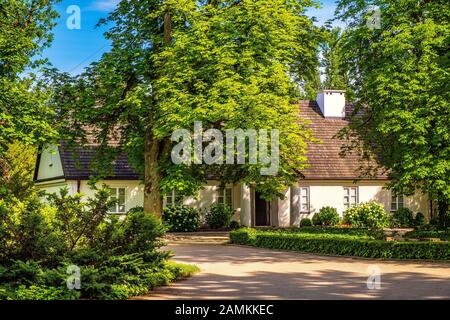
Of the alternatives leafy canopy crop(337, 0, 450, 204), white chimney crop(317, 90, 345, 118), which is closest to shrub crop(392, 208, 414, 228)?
white chimney crop(317, 90, 345, 118)

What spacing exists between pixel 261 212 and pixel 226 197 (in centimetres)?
258

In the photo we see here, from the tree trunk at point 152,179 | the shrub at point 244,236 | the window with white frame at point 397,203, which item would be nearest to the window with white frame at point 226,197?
the window with white frame at point 397,203

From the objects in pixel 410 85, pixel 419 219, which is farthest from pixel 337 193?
pixel 410 85

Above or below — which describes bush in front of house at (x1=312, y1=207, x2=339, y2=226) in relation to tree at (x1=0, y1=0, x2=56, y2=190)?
below

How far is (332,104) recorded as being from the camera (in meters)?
45.8

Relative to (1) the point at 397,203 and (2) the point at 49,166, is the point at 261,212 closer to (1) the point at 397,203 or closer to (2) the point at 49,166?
(1) the point at 397,203

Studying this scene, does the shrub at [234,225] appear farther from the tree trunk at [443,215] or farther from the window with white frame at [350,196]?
Answer: the tree trunk at [443,215]

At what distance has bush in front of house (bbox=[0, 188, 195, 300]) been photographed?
43.8 ft

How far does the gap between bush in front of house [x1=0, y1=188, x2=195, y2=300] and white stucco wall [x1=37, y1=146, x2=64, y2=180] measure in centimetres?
2606

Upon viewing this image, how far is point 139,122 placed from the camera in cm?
3067

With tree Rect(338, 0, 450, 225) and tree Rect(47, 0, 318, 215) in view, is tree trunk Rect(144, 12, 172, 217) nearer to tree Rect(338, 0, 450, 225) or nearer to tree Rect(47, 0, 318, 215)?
tree Rect(47, 0, 318, 215)

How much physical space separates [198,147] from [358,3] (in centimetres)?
1046

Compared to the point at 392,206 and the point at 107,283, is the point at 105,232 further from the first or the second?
the point at 392,206
